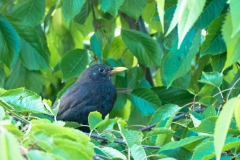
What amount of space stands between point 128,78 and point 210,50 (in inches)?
75.3

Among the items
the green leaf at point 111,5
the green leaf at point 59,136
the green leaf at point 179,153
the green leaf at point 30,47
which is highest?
the green leaf at point 111,5

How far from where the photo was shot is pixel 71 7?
398 centimetres

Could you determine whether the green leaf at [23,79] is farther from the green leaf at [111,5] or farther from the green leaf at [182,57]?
the green leaf at [182,57]

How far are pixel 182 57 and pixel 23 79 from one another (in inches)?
83.2

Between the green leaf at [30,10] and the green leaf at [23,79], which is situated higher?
the green leaf at [30,10]

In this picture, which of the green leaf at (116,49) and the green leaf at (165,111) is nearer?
the green leaf at (165,111)

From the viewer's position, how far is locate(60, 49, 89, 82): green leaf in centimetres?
466

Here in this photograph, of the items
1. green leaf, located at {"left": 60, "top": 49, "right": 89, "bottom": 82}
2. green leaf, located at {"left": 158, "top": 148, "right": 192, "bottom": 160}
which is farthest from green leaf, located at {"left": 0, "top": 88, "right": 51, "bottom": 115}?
green leaf, located at {"left": 60, "top": 49, "right": 89, "bottom": 82}

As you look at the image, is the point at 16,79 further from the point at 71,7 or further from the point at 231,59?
the point at 231,59

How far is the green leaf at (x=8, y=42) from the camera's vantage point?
4.44 metres

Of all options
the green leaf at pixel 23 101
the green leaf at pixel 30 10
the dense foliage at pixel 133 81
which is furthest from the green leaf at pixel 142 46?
the green leaf at pixel 23 101

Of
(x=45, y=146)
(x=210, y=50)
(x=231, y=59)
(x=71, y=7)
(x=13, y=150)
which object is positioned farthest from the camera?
(x=71, y=7)

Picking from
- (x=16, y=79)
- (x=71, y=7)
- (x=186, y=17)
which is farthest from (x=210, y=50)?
(x=16, y=79)

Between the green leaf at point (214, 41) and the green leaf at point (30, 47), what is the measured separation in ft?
5.36
